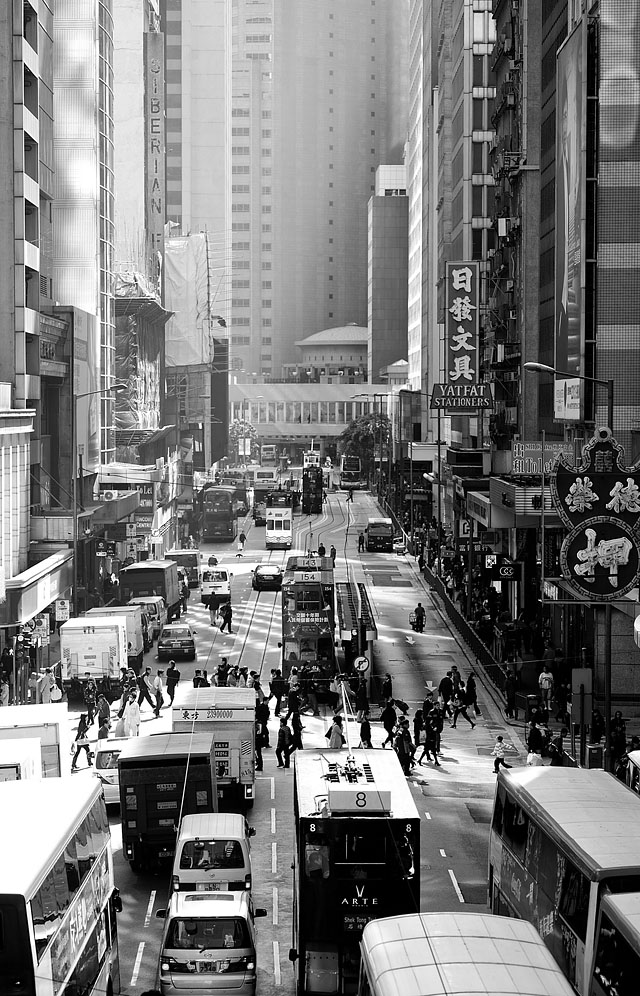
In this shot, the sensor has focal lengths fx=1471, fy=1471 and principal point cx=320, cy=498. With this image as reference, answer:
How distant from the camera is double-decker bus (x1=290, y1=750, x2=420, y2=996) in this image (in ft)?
54.6

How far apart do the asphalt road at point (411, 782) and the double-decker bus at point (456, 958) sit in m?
7.31

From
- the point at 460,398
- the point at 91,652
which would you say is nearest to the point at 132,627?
the point at 91,652

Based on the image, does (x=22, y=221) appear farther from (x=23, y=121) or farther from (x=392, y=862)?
(x=392, y=862)

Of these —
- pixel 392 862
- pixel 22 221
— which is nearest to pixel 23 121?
pixel 22 221

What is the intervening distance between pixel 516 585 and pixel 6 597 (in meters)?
20.7

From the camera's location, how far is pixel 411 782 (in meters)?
30.5

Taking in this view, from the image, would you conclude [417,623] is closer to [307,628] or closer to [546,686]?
[307,628]

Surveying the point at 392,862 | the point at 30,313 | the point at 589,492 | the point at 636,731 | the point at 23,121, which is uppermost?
the point at 23,121

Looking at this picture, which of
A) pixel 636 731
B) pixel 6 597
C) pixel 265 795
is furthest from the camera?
pixel 6 597

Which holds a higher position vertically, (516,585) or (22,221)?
(22,221)

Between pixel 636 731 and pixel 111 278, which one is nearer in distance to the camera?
pixel 636 731

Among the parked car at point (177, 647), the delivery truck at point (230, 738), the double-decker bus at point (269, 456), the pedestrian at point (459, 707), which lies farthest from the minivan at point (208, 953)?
the double-decker bus at point (269, 456)

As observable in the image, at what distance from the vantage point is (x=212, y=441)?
139 meters

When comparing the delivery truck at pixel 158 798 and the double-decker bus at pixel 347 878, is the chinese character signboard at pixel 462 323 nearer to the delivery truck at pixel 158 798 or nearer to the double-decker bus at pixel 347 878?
the delivery truck at pixel 158 798
